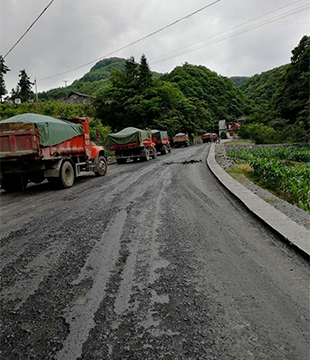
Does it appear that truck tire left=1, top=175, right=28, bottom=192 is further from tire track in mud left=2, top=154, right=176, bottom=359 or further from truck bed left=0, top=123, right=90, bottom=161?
tire track in mud left=2, top=154, right=176, bottom=359

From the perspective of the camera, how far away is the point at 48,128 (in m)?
8.47

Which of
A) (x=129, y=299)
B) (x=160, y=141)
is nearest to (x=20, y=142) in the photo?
(x=129, y=299)

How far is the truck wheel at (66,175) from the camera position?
909cm

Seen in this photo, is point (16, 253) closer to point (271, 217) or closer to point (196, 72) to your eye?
point (271, 217)

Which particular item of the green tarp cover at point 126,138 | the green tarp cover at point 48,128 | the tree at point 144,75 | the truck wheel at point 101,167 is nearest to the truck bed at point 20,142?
the green tarp cover at point 48,128

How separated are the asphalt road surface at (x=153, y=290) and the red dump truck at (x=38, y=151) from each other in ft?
12.5

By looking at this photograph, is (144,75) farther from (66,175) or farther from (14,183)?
(14,183)

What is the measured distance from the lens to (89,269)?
3057 mm

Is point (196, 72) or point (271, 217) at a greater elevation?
point (196, 72)

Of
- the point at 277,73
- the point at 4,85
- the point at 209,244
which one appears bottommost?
the point at 209,244

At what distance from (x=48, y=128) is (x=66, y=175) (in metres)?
1.78

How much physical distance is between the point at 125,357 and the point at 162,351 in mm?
245

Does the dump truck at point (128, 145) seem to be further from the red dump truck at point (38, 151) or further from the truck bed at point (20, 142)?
the truck bed at point (20, 142)

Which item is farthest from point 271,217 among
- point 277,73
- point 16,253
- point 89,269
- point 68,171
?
point 277,73
